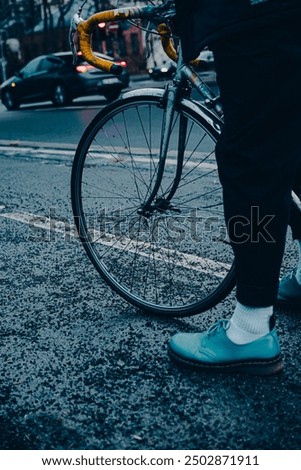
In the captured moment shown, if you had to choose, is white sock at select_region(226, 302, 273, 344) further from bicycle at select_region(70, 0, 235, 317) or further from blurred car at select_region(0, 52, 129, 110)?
blurred car at select_region(0, 52, 129, 110)

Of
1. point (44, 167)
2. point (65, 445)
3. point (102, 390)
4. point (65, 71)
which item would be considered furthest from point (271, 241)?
point (65, 71)

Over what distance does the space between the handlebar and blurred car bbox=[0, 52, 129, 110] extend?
14166 millimetres

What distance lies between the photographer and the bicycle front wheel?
2.42 m

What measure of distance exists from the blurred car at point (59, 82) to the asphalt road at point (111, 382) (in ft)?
46.3

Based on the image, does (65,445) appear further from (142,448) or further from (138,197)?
(138,197)

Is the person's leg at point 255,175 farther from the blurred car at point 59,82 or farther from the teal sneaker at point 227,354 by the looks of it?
the blurred car at point 59,82

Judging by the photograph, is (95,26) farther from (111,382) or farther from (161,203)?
(111,382)

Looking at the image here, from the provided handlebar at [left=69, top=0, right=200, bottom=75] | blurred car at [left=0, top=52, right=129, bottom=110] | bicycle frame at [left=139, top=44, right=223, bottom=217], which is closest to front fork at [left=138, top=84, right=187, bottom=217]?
bicycle frame at [left=139, top=44, right=223, bottom=217]

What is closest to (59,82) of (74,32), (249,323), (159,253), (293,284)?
(159,253)

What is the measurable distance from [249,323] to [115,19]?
1144 mm

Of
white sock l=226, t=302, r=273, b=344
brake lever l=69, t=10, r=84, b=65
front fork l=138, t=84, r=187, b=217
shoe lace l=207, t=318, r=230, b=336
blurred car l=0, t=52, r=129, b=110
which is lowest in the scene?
blurred car l=0, t=52, r=129, b=110

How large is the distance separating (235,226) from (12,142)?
711 cm

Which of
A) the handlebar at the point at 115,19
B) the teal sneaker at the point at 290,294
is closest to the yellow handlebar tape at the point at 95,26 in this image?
the handlebar at the point at 115,19

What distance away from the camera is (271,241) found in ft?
Answer: 6.31
